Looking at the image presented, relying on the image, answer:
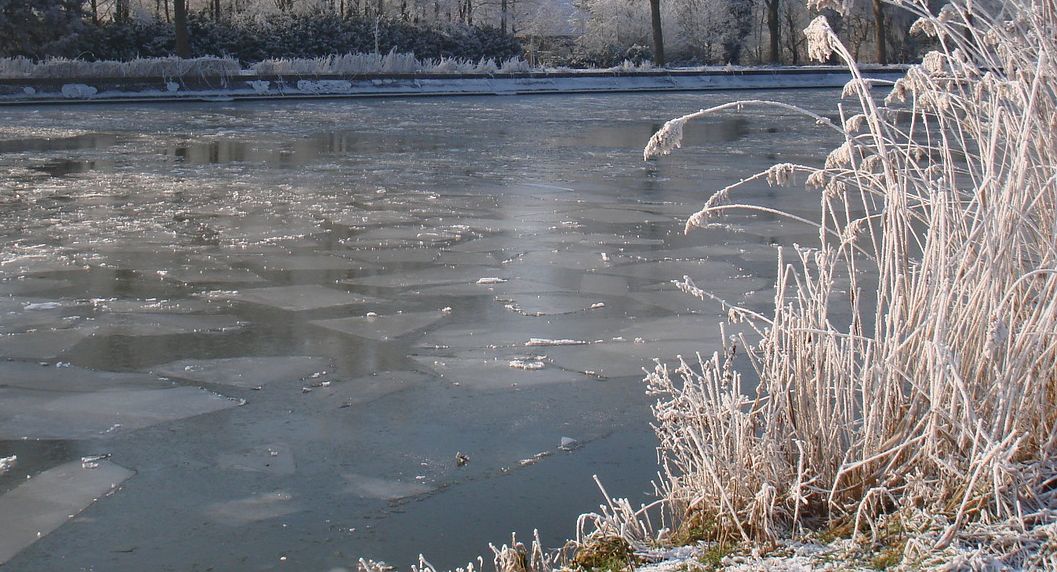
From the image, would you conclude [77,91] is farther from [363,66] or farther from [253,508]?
[253,508]

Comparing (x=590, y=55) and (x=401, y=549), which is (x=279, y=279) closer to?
(x=401, y=549)

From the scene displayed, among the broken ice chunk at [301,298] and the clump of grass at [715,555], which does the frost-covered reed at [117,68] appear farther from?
the clump of grass at [715,555]

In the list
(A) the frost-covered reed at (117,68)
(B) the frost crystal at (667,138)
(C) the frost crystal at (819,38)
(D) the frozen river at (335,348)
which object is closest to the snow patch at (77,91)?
(A) the frost-covered reed at (117,68)

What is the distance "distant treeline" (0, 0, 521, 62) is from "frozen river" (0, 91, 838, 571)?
20518 mm

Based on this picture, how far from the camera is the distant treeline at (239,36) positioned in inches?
1268

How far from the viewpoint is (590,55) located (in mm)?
45031

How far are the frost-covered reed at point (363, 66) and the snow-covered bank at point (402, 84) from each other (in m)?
0.47

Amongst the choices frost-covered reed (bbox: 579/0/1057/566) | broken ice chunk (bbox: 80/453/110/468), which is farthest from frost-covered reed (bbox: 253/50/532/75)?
frost-covered reed (bbox: 579/0/1057/566)

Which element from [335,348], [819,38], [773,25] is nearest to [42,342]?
[335,348]

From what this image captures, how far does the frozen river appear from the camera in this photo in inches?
159

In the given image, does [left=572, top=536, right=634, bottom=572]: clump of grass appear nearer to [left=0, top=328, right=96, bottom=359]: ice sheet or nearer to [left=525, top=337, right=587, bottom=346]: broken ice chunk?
[left=525, top=337, right=587, bottom=346]: broken ice chunk

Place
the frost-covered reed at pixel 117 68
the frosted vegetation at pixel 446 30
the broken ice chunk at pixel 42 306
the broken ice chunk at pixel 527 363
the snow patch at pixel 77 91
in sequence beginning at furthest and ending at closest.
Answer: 1. the frosted vegetation at pixel 446 30
2. the frost-covered reed at pixel 117 68
3. the snow patch at pixel 77 91
4. the broken ice chunk at pixel 42 306
5. the broken ice chunk at pixel 527 363

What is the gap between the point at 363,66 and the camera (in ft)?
106

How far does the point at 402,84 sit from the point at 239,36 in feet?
29.5
